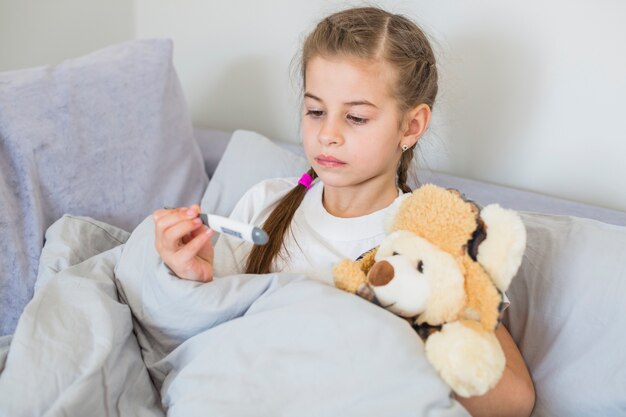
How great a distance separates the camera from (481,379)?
24.5 inches

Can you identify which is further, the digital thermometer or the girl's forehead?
the girl's forehead

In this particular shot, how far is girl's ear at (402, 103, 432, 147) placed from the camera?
969 mm

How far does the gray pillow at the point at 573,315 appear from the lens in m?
0.81

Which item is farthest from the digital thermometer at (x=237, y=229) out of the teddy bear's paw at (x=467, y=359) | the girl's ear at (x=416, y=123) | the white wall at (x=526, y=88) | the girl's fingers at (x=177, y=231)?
the white wall at (x=526, y=88)

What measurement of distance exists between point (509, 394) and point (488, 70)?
71 cm

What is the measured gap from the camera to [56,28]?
153cm

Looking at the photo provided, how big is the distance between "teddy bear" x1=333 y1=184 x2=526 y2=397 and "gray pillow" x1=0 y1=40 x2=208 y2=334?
2.06 ft

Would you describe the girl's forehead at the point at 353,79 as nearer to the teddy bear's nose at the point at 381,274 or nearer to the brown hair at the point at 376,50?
the brown hair at the point at 376,50

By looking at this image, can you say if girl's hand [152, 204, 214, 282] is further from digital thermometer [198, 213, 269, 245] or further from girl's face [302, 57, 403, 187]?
girl's face [302, 57, 403, 187]

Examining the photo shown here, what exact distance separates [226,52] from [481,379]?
1237 millimetres

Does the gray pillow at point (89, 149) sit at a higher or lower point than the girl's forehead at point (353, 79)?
lower

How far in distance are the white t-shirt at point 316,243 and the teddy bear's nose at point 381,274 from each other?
0.83ft

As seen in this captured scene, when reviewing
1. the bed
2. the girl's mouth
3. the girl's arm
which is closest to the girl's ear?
the girl's mouth

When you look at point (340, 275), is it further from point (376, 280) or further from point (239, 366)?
point (239, 366)
